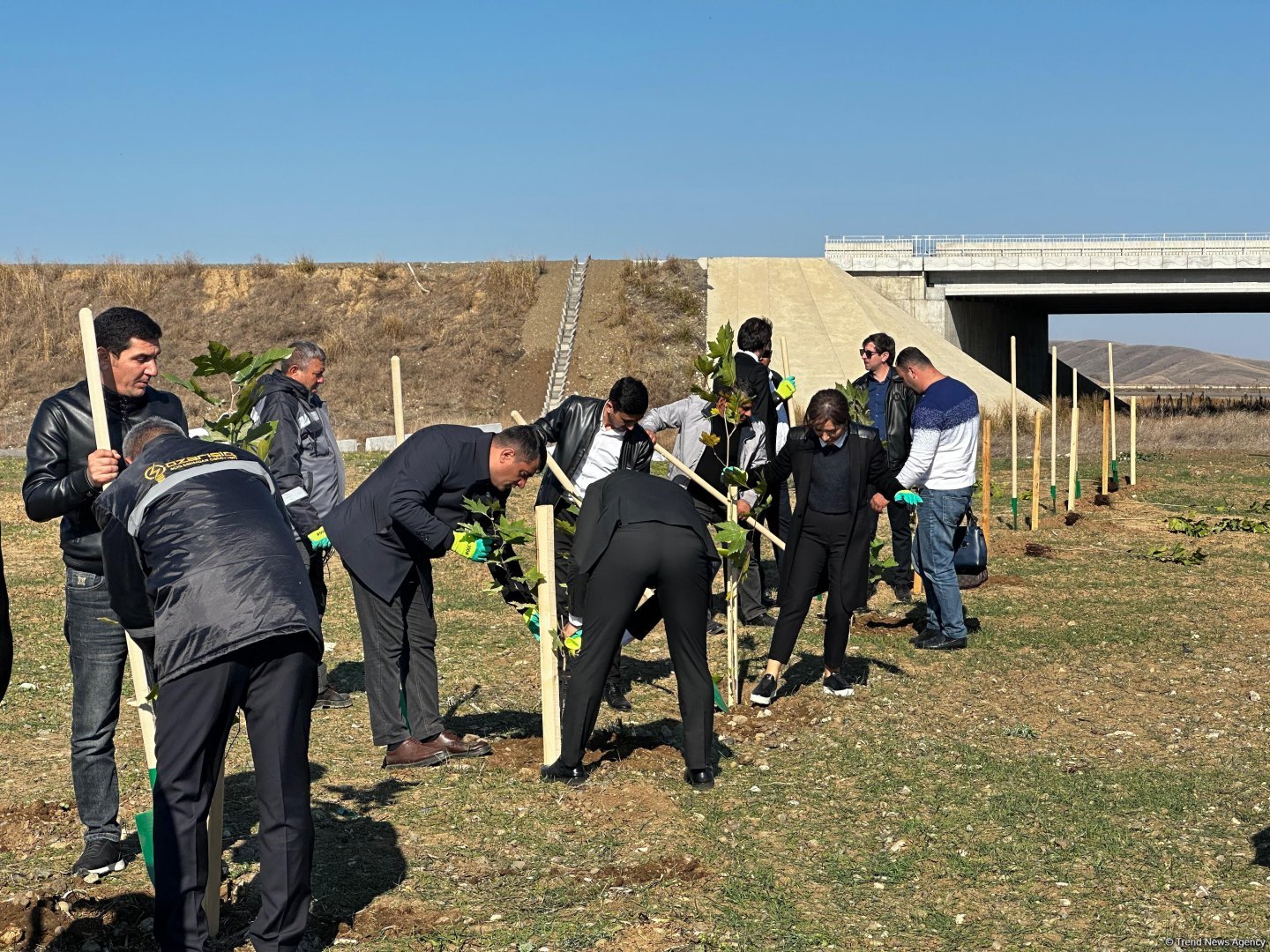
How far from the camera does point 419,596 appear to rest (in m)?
6.54

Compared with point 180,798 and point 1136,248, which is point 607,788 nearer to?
point 180,798

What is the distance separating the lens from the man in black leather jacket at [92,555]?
5.02 m

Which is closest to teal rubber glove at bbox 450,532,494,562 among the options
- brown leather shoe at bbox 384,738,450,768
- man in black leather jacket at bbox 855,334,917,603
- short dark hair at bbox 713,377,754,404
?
brown leather shoe at bbox 384,738,450,768

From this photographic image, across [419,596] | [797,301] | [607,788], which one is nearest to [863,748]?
[607,788]

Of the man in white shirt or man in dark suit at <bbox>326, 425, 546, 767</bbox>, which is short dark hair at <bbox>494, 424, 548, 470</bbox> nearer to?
man in dark suit at <bbox>326, 425, 546, 767</bbox>

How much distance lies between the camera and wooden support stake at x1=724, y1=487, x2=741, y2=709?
25.4 feet

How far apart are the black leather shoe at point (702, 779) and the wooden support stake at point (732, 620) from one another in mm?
1467

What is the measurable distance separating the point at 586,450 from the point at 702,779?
2.19 meters

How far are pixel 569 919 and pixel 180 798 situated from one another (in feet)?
4.93

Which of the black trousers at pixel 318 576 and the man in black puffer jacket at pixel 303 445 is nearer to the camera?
the man in black puffer jacket at pixel 303 445

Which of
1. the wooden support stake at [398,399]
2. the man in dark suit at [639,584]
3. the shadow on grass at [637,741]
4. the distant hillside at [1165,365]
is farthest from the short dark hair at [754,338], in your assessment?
the distant hillside at [1165,365]

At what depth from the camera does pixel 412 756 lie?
21.5 ft

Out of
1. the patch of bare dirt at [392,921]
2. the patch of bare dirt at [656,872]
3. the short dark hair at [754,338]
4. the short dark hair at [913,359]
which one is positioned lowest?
the patch of bare dirt at [656,872]

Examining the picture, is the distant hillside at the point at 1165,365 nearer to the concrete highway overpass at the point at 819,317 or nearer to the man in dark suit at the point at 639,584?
the concrete highway overpass at the point at 819,317
